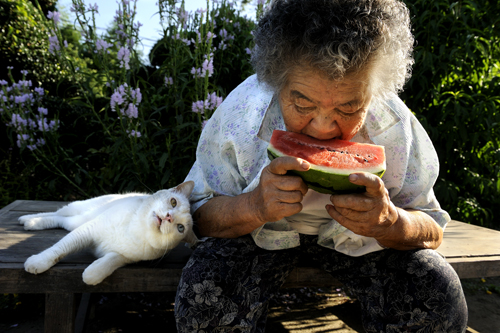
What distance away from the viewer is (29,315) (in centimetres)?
274

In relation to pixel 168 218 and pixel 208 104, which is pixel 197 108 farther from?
pixel 168 218

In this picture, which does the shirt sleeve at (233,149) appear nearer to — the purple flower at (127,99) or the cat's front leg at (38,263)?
the cat's front leg at (38,263)

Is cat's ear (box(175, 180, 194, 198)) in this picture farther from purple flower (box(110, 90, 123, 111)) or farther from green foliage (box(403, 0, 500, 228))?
green foliage (box(403, 0, 500, 228))

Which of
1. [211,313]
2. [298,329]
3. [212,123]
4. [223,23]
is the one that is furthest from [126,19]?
[298,329]

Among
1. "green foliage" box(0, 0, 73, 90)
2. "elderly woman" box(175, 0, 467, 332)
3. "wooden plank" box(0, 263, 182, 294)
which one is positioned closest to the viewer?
"elderly woman" box(175, 0, 467, 332)

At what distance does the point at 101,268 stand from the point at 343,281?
1138mm

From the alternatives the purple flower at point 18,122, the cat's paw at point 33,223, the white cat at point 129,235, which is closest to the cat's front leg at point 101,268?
the white cat at point 129,235

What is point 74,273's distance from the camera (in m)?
1.63

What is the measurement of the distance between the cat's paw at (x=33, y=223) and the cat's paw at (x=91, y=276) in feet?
2.62

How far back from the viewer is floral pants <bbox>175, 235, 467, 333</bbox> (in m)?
1.40

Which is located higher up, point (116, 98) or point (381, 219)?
point (116, 98)

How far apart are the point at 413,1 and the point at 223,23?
6.73 ft

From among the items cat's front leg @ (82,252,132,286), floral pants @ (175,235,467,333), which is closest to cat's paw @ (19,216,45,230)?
cat's front leg @ (82,252,132,286)

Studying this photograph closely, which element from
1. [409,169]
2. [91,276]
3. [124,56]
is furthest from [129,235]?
[124,56]
